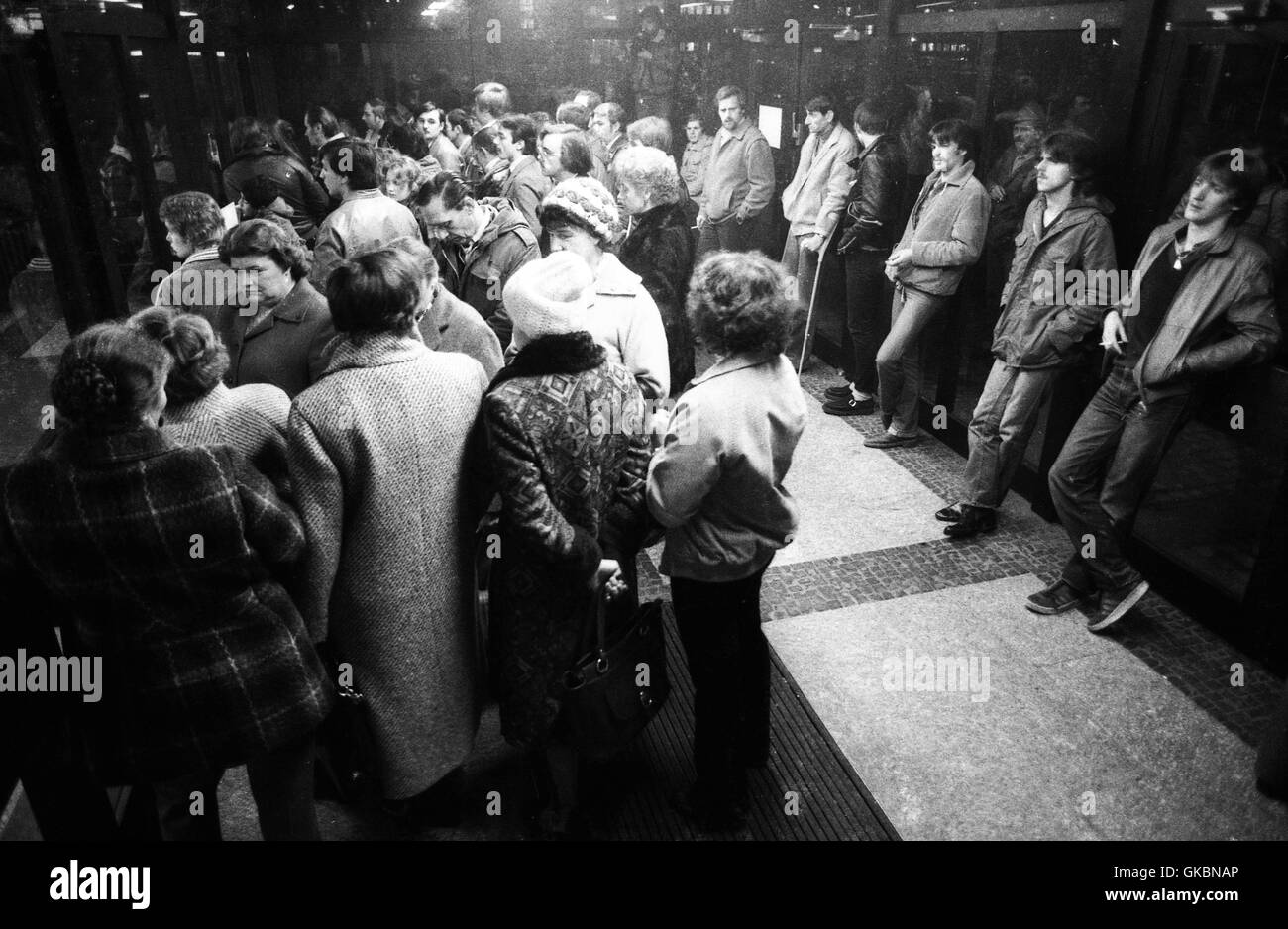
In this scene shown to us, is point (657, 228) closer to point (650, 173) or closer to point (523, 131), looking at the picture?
point (650, 173)

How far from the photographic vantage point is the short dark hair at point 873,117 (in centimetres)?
564

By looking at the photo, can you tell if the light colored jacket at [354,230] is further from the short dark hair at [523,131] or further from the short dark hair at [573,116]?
the short dark hair at [573,116]

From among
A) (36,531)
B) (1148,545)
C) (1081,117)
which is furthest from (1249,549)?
(36,531)

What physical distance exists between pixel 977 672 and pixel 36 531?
3215 millimetres

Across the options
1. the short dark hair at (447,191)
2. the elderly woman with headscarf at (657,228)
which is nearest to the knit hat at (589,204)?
the short dark hair at (447,191)

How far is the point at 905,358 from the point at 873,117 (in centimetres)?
162

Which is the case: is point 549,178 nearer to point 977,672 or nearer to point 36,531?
point 977,672

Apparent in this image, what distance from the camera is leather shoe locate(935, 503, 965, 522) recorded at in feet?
15.1

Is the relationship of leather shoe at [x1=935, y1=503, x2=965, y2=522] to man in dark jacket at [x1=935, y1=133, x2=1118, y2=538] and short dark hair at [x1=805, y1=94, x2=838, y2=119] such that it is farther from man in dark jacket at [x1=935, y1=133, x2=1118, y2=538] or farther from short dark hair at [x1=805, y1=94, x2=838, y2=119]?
short dark hair at [x1=805, y1=94, x2=838, y2=119]

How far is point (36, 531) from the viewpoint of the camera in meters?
1.90

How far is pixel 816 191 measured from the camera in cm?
624

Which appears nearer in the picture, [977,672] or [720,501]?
[720,501]

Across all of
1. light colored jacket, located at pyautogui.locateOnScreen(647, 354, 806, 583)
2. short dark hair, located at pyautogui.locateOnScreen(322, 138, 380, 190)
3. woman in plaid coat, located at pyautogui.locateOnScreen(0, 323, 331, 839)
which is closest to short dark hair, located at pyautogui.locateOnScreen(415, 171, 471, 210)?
short dark hair, located at pyautogui.locateOnScreen(322, 138, 380, 190)

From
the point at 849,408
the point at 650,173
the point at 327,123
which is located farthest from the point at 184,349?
the point at 327,123
